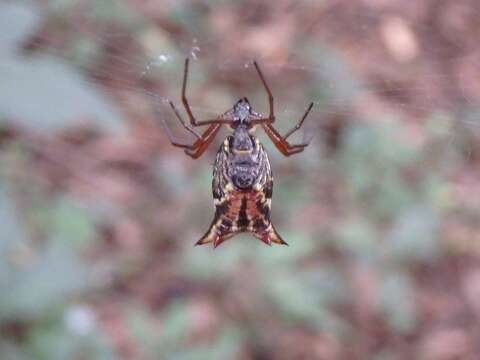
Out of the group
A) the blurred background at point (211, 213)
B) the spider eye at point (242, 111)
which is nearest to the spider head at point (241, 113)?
the spider eye at point (242, 111)

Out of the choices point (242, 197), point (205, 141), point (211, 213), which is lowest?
point (242, 197)

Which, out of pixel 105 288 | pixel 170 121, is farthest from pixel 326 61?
pixel 105 288

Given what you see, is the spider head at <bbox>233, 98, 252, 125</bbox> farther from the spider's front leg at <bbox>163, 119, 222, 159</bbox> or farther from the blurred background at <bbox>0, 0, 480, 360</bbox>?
the blurred background at <bbox>0, 0, 480, 360</bbox>

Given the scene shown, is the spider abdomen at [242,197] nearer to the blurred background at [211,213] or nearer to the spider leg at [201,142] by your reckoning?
the spider leg at [201,142]

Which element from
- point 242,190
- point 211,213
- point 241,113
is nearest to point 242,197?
point 242,190

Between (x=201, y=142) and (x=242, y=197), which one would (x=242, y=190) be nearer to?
(x=242, y=197)

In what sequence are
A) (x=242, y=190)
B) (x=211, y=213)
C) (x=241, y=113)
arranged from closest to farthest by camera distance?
(x=242, y=190), (x=241, y=113), (x=211, y=213)

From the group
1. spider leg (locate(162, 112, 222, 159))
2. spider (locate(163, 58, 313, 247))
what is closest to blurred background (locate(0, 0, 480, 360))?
spider leg (locate(162, 112, 222, 159))

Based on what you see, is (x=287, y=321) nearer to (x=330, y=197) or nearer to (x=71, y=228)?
(x=330, y=197)
